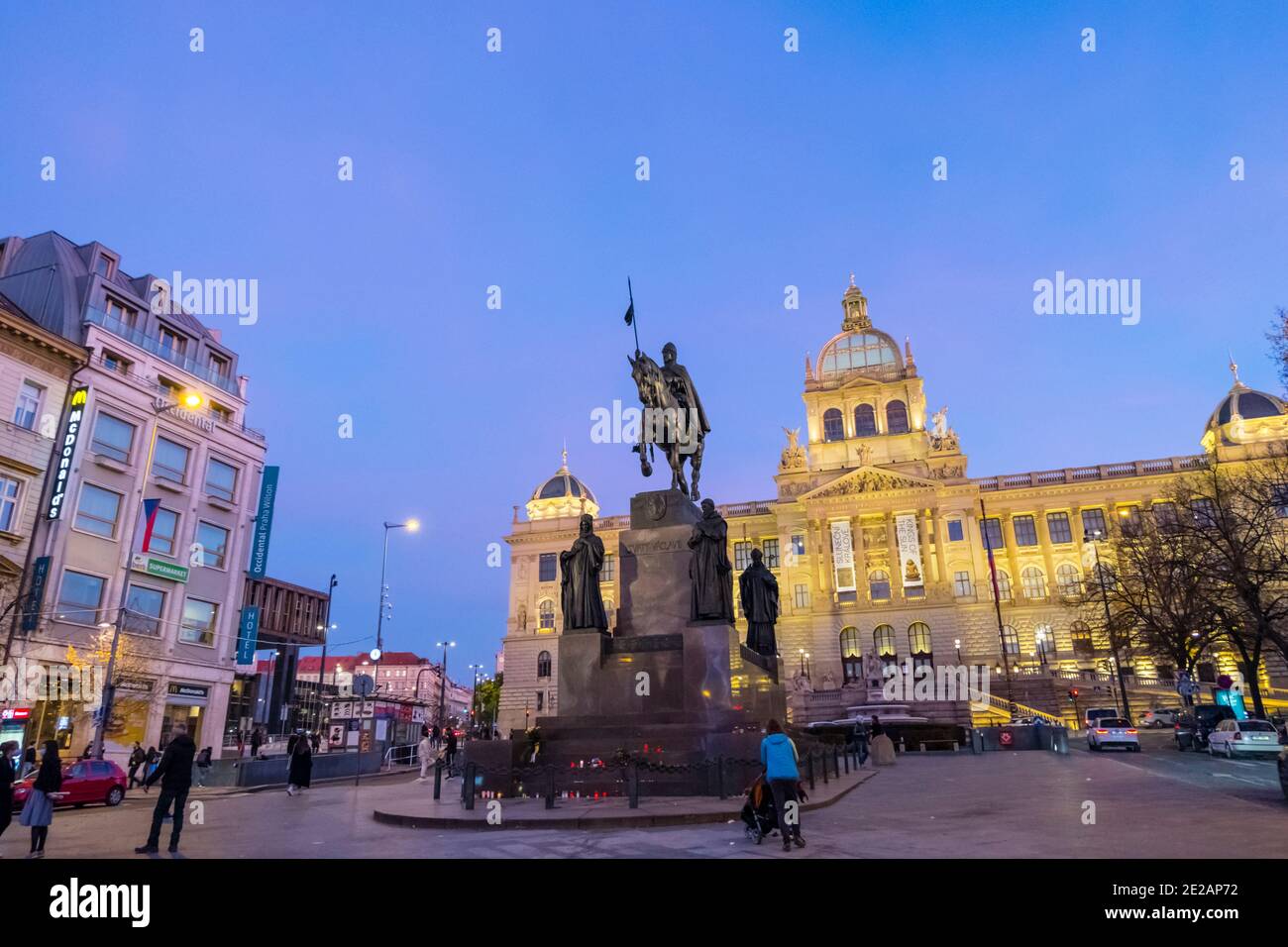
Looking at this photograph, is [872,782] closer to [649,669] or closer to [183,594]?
[649,669]

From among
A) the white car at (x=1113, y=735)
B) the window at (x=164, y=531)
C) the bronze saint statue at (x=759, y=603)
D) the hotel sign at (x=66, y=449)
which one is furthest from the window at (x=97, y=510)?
the white car at (x=1113, y=735)

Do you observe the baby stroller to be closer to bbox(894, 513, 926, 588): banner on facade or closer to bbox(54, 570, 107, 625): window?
bbox(54, 570, 107, 625): window

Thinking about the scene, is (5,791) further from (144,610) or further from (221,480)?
(221,480)

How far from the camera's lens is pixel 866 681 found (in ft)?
169

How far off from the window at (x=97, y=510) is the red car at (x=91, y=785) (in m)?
17.6

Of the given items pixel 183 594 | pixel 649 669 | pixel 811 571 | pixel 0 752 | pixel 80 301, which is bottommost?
pixel 0 752

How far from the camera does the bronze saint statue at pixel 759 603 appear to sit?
1945 cm

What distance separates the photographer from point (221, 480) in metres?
43.9

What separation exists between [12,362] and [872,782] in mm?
37829

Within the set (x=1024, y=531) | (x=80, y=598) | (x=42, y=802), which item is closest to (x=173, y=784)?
(x=42, y=802)

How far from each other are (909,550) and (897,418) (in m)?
15.2

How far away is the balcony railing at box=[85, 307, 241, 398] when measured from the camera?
38688 mm

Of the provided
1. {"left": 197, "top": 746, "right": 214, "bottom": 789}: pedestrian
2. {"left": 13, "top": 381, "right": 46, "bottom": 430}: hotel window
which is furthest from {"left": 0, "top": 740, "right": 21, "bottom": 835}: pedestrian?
{"left": 13, "top": 381, "right": 46, "bottom": 430}: hotel window
